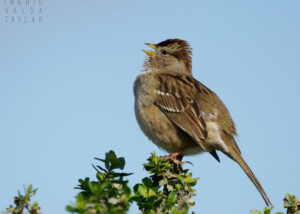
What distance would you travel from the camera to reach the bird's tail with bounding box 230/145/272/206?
206 inches

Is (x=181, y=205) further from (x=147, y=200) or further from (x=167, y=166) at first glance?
(x=167, y=166)

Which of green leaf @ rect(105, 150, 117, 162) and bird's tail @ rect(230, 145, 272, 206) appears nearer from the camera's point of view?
green leaf @ rect(105, 150, 117, 162)

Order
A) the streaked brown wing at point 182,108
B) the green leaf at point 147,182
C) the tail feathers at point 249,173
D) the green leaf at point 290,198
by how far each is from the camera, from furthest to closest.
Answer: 1. the streaked brown wing at point 182,108
2. the tail feathers at point 249,173
3. the green leaf at point 147,182
4. the green leaf at point 290,198

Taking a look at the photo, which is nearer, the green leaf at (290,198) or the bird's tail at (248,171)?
the green leaf at (290,198)

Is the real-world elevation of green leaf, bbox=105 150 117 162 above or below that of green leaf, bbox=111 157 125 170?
above

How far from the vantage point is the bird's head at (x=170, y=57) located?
728 centimetres

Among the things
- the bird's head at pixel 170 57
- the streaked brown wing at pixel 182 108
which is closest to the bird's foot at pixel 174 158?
the streaked brown wing at pixel 182 108

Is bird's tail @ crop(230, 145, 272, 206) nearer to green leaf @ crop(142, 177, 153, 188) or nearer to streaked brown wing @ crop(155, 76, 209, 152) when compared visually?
streaked brown wing @ crop(155, 76, 209, 152)

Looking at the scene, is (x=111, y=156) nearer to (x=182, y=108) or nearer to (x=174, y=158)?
(x=174, y=158)

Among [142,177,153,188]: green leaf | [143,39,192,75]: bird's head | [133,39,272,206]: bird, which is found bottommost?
[142,177,153,188]: green leaf

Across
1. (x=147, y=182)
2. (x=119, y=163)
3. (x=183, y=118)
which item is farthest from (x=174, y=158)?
(x=119, y=163)

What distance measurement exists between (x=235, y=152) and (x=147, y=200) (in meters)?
Result: 2.96

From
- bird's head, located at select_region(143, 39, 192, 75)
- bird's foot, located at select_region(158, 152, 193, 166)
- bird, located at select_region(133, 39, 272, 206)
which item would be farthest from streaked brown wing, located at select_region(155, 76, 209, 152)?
bird's head, located at select_region(143, 39, 192, 75)

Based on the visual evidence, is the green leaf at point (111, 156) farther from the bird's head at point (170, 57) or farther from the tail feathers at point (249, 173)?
the bird's head at point (170, 57)
